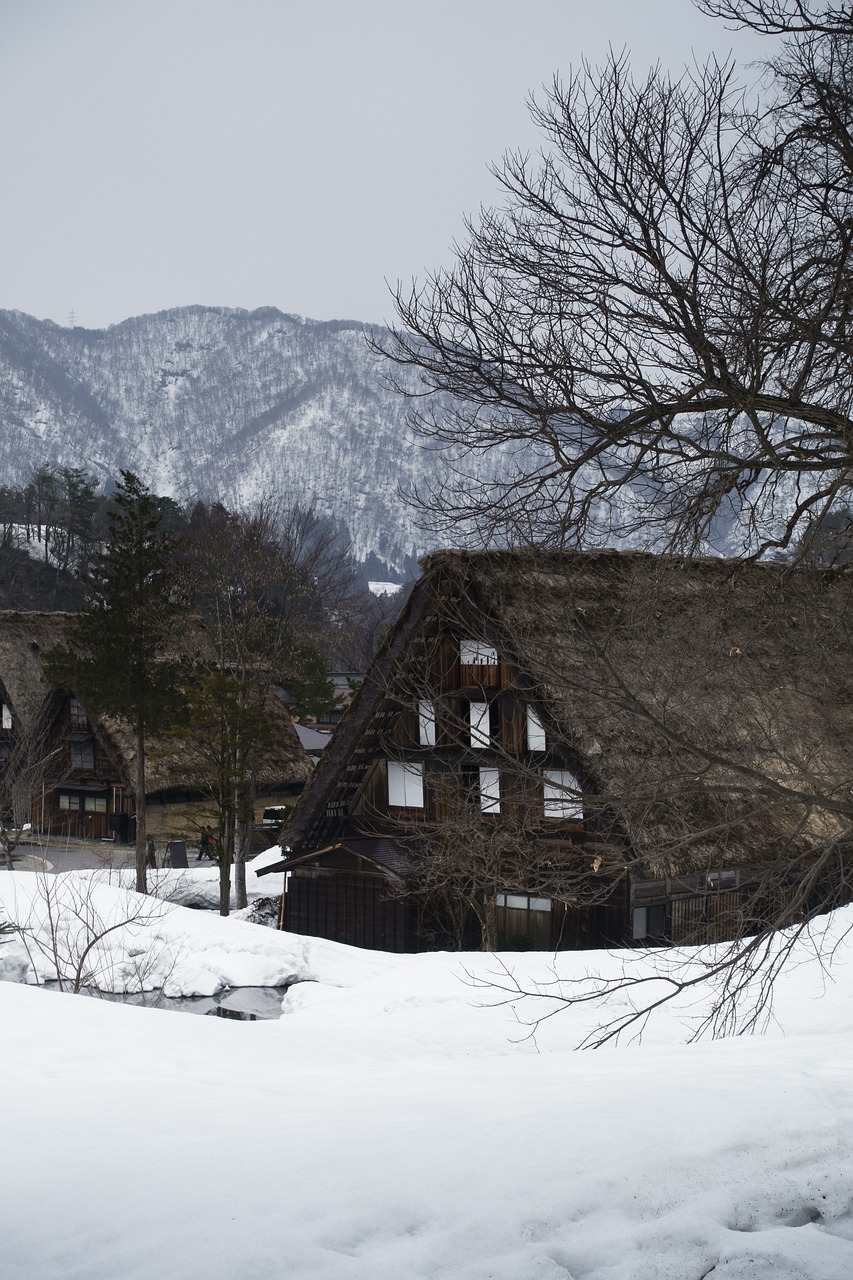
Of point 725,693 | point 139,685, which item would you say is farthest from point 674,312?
point 139,685

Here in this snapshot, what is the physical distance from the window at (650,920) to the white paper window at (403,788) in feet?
12.9

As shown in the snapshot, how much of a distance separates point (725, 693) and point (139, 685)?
14.3 metres

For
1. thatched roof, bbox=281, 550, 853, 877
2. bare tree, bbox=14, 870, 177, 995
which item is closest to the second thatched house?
thatched roof, bbox=281, 550, 853, 877

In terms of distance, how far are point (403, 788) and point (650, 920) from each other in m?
4.54

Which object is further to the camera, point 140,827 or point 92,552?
Answer: point 92,552

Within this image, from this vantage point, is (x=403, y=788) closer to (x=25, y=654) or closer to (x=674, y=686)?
(x=674, y=686)


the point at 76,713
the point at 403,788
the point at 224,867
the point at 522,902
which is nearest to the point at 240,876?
the point at 224,867

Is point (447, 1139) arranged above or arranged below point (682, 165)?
below

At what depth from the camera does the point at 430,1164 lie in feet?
15.2

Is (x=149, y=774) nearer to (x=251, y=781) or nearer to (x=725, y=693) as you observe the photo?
(x=251, y=781)

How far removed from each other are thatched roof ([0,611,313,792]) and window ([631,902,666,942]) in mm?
14202

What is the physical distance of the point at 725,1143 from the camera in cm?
479

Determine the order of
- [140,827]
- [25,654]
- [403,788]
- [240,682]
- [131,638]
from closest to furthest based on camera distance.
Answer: [403,788] < [240,682] < [140,827] < [131,638] < [25,654]

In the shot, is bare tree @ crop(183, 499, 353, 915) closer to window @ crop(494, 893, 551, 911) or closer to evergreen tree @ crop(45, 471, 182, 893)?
evergreen tree @ crop(45, 471, 182, 893)
